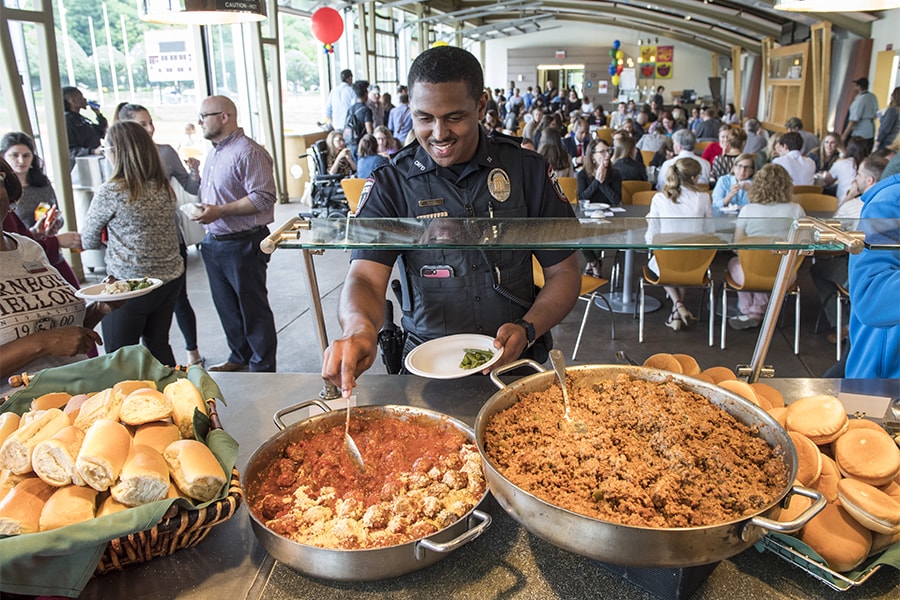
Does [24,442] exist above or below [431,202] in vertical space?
below

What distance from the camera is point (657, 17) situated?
20844 millimetres

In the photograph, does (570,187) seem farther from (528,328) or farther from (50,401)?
(50,401)

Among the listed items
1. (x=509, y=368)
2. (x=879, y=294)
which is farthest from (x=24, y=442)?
(x=879, y=294)

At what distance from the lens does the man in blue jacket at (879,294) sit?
1816 millimetres

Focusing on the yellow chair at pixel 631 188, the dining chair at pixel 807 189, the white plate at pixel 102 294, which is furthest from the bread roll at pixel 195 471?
the dining chair at pixel 807 189

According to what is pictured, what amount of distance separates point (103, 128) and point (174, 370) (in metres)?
5.82

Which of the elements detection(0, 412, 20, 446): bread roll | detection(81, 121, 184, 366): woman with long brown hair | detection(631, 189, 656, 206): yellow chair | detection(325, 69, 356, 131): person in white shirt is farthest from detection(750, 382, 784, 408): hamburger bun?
detection(325, 69, 356, 131): person in white shirt

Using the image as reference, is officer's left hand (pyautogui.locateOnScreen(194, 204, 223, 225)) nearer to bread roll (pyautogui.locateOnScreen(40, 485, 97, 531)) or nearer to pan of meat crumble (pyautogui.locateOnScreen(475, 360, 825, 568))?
bread roll (pyautogui.locateOnScreen(40, 485, 97, 531))

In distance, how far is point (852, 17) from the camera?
37.9ft

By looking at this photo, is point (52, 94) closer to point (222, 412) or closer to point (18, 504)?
point (222, 412)

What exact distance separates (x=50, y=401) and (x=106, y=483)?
403 millimetres

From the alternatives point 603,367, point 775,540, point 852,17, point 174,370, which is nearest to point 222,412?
point 174,370

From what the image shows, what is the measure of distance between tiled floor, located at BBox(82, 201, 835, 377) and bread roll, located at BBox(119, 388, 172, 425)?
245 centimetres

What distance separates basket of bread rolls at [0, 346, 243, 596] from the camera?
98 centimetres
